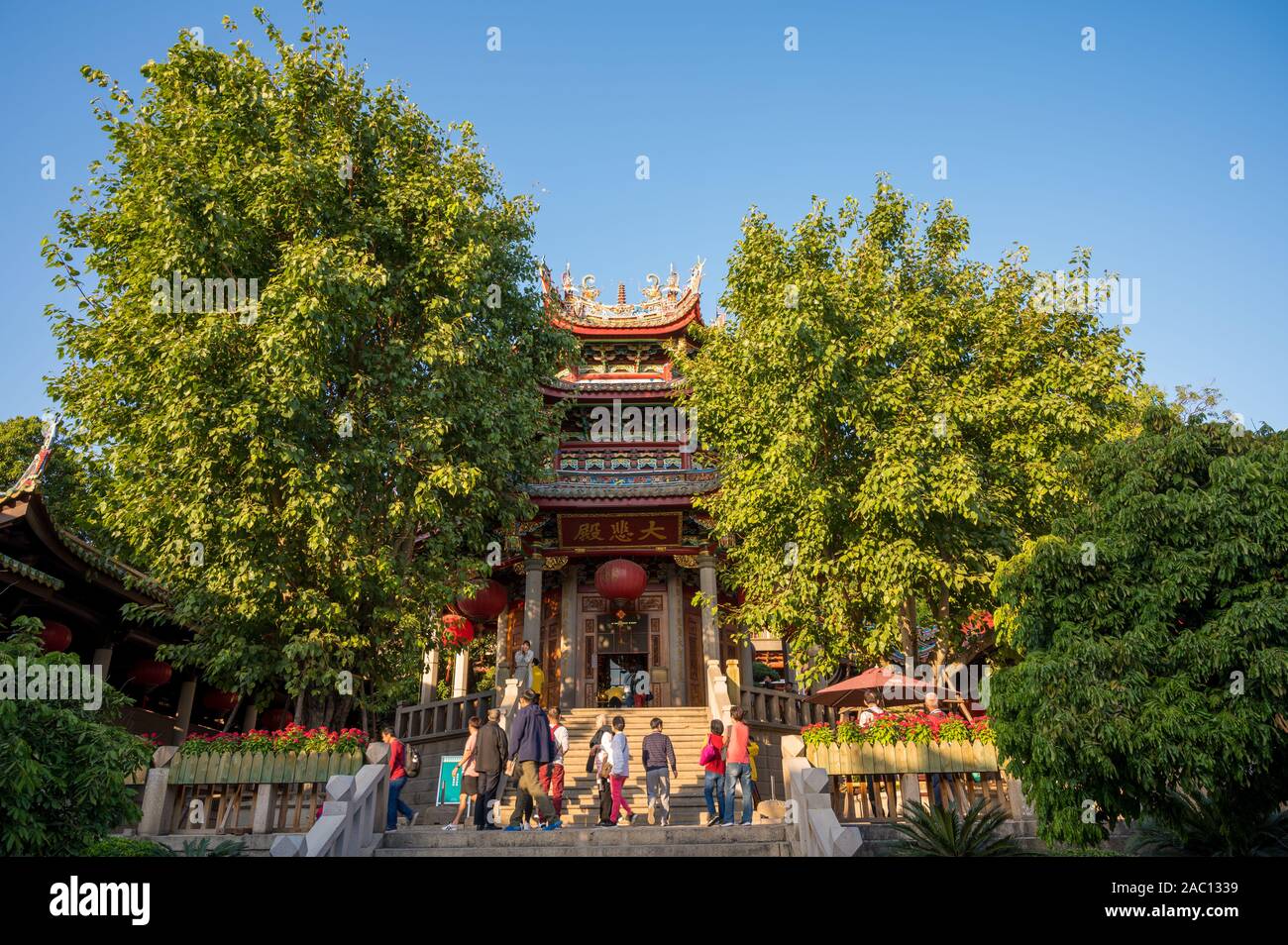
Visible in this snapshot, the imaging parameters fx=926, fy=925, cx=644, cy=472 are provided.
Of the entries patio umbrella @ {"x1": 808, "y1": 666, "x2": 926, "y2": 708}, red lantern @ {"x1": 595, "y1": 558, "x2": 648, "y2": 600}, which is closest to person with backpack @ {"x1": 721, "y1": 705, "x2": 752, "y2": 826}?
patio umbrella @ {"x1": 808, "y1": 666, "x2": 926, "y2": 708}

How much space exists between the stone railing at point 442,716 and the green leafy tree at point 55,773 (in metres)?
8.51

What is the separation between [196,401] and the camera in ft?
37.5

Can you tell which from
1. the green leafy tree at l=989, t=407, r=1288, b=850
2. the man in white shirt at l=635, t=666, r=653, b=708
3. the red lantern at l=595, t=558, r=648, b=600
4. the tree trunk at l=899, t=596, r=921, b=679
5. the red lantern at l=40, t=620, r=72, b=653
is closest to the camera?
the green leafy tree at l=989, t=407, r=1288, b=850

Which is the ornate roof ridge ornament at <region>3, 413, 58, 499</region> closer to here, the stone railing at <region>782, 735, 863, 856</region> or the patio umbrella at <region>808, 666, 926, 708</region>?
the stone railing at <region>782, 735, 863, 856</region>

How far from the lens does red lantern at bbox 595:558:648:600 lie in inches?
739

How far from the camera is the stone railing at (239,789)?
10250mm

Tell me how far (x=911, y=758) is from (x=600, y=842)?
12.3 feet

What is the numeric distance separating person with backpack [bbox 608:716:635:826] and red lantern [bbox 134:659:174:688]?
9.33 m

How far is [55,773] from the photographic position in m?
6.79
